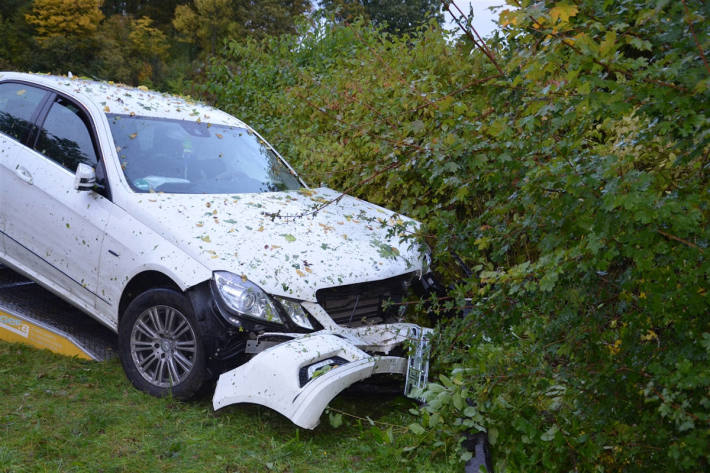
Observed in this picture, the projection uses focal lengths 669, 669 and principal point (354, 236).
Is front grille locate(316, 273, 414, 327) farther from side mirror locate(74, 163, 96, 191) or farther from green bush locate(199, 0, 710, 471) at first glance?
side mirror locate(74, 163, 96, 191)

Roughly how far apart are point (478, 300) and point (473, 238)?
0.35 m

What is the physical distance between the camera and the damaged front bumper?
3.53m

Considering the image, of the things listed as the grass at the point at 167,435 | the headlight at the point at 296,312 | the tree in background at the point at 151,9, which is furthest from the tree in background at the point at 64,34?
the headlight at the point at 296,312

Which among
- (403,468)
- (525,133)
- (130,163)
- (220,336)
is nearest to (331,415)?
(403,468)

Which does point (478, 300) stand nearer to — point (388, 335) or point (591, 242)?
point (388, 335)

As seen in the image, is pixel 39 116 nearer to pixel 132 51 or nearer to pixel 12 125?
pixel 12 125

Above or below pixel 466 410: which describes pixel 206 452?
below

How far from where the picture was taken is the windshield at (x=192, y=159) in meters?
4.83

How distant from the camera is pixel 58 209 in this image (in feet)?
15.7

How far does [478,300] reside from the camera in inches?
144

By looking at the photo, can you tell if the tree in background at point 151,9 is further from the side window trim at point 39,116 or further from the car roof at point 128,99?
the side window trim at point 39,116

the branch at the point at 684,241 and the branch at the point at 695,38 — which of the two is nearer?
the branch at the point at 695,38

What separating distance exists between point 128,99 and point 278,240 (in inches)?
80.6

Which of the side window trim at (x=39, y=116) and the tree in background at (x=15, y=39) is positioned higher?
the tree in background at (x=15, y=39)
